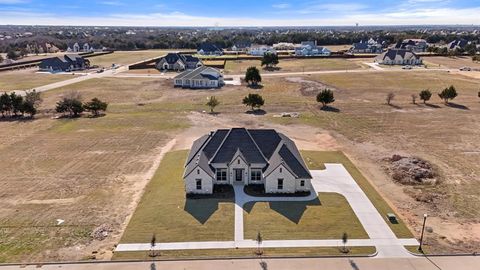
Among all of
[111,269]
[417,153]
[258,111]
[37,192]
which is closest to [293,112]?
[258,111]

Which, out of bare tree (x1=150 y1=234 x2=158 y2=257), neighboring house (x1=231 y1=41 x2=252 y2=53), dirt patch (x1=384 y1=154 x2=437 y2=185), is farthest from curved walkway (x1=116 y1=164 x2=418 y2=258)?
neighboring house (x1=231 y1=41 x2=252 y2=53)

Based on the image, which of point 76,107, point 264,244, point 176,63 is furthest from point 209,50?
point 264,244

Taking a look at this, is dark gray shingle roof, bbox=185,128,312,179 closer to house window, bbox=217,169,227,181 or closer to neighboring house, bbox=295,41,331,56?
house window, bbox=217,169,227,181

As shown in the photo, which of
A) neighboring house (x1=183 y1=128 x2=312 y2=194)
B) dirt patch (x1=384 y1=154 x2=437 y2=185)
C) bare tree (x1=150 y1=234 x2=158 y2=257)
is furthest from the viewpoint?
dirt patch (x1=384 y1=154 x2=437 y2=185)

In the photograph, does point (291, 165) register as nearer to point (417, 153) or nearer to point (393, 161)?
point (393, 161)

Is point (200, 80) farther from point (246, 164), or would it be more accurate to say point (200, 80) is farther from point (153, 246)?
point (153, 246)

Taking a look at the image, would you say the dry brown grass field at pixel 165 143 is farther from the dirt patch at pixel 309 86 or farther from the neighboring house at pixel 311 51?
the neighboring house at pixel 311 51

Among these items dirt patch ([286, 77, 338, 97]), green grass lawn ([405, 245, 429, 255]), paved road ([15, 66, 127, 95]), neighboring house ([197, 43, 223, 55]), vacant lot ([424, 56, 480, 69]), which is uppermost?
neighboring house ([197, 43, 223, 55])

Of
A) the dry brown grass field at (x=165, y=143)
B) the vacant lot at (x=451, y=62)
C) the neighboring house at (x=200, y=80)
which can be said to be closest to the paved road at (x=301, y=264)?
the dry brown grass field at (x=165, y=143)
